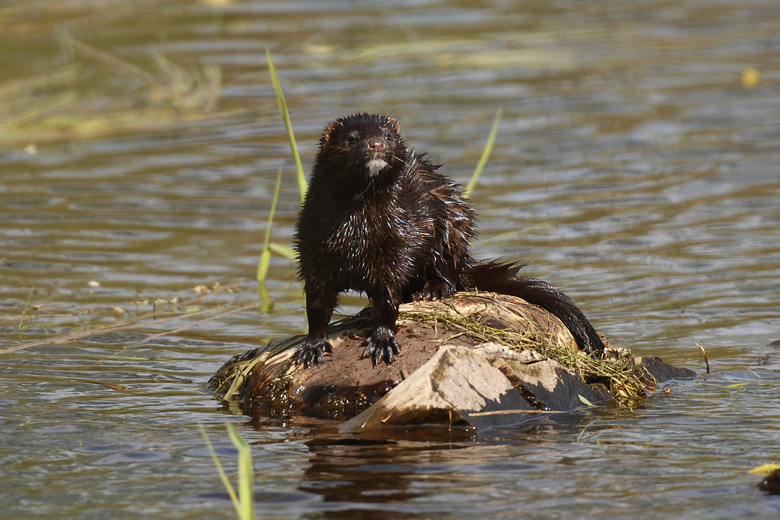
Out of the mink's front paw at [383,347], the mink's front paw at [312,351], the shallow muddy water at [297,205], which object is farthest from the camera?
the mink's front paw at [312,351]

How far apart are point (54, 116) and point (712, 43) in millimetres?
8665

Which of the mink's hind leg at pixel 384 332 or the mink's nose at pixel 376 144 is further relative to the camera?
the mink's hind leg at pixel 384 332

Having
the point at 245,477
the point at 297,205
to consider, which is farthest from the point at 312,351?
the point at 297,205

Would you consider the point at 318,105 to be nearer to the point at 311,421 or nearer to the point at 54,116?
the point at 54,116

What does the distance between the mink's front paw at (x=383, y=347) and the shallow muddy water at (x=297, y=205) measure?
1.56ft

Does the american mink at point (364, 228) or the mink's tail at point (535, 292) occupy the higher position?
the american mink at point (364, 228)

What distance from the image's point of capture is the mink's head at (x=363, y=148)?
5.84 metres

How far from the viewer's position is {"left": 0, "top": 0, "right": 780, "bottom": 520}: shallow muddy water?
498 centimetres

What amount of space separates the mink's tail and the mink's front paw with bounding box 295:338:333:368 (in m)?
0.97

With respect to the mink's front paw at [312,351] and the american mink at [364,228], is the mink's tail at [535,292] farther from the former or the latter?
the mink's front paw at [312,351]

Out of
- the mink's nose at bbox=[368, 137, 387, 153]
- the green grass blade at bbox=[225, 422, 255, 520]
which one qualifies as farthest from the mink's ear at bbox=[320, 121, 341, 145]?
the green grass blade at bbox=[225, 422, 255, 520]

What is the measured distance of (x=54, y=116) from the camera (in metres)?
14.1

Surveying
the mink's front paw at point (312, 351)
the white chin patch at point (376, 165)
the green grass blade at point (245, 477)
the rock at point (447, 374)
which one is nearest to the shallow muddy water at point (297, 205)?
the rock at point (447, 374)

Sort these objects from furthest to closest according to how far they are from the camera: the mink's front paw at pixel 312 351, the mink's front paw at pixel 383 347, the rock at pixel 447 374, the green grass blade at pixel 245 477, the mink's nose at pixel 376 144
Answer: the mink's front paw at pixel 312 351, the mink's front paw at pixel 383 347, the mink's nose at pixel 376 144, the rock at pixel 447 374, the green grass blade at pixel 245 477
